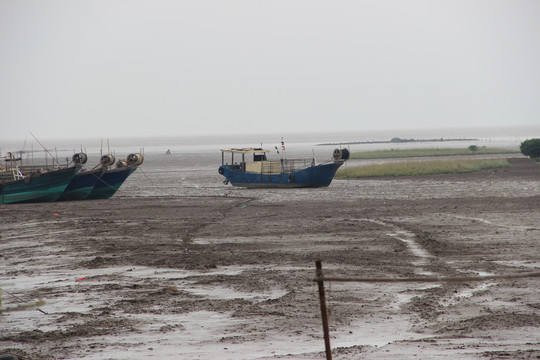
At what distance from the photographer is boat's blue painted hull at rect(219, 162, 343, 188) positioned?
37.3 meters

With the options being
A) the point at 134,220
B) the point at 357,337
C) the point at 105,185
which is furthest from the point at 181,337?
the point at 105,185

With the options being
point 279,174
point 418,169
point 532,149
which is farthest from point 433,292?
point 532,149

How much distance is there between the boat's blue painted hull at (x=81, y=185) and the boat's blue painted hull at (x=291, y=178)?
9.63 meters

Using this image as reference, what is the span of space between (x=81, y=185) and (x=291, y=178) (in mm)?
12255

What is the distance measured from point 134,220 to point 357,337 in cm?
1510

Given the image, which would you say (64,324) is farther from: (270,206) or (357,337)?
(270,206)

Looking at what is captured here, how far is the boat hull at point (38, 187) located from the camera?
30.7m

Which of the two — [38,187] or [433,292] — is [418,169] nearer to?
[38,187]

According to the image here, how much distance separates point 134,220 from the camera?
22797 millimetres

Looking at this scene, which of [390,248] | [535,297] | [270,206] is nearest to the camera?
[535,297]

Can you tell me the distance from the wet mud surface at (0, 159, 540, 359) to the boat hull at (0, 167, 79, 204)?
6.32 meters

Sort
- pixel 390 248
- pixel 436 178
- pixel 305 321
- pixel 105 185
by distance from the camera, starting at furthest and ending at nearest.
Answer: pixel 436 178 → pixel 105 185 → pixel 390 248 → pixel 305 321

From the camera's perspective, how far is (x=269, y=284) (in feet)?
39.8

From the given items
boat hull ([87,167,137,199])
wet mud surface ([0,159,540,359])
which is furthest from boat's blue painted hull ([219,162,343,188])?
wet mud surface ([0,159,540,359])
